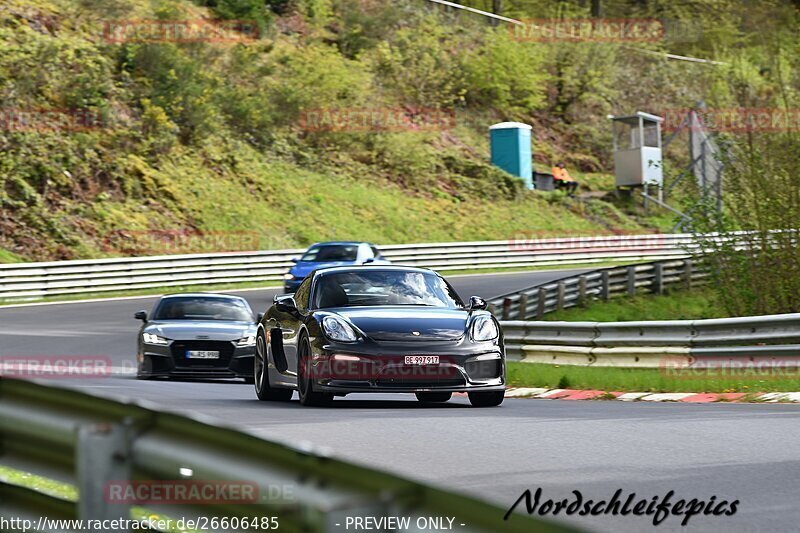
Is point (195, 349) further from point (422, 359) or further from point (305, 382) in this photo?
point (422, 359)

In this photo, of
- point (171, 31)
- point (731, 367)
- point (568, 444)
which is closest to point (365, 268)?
point (568, 444)

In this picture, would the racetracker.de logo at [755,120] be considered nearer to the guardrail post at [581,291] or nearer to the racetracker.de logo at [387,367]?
the guardrail post at [581,291]

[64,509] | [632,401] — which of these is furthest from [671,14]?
[64,509]

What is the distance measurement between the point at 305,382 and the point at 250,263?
26685mm

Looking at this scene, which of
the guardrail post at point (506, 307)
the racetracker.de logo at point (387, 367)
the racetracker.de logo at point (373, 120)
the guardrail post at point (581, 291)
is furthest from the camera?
the racetracker.de logo at point (373, 120)

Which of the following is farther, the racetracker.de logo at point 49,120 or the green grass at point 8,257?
the racetracker.de logo at point 49,120

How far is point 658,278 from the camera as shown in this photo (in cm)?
3222

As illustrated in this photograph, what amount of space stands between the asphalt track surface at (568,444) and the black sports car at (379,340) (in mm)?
293

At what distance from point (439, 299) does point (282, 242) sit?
32.1 metres

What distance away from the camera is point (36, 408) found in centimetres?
363

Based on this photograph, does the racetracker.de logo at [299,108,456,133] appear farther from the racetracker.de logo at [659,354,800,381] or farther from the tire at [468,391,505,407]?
the tire at [468,391,505,407]

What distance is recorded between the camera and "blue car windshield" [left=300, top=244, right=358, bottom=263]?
107ft

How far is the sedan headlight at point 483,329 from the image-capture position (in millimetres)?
12914

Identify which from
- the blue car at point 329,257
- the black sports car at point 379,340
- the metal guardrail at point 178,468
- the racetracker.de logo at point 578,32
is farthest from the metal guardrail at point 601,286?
the racetracker.de logo at point 578,32
